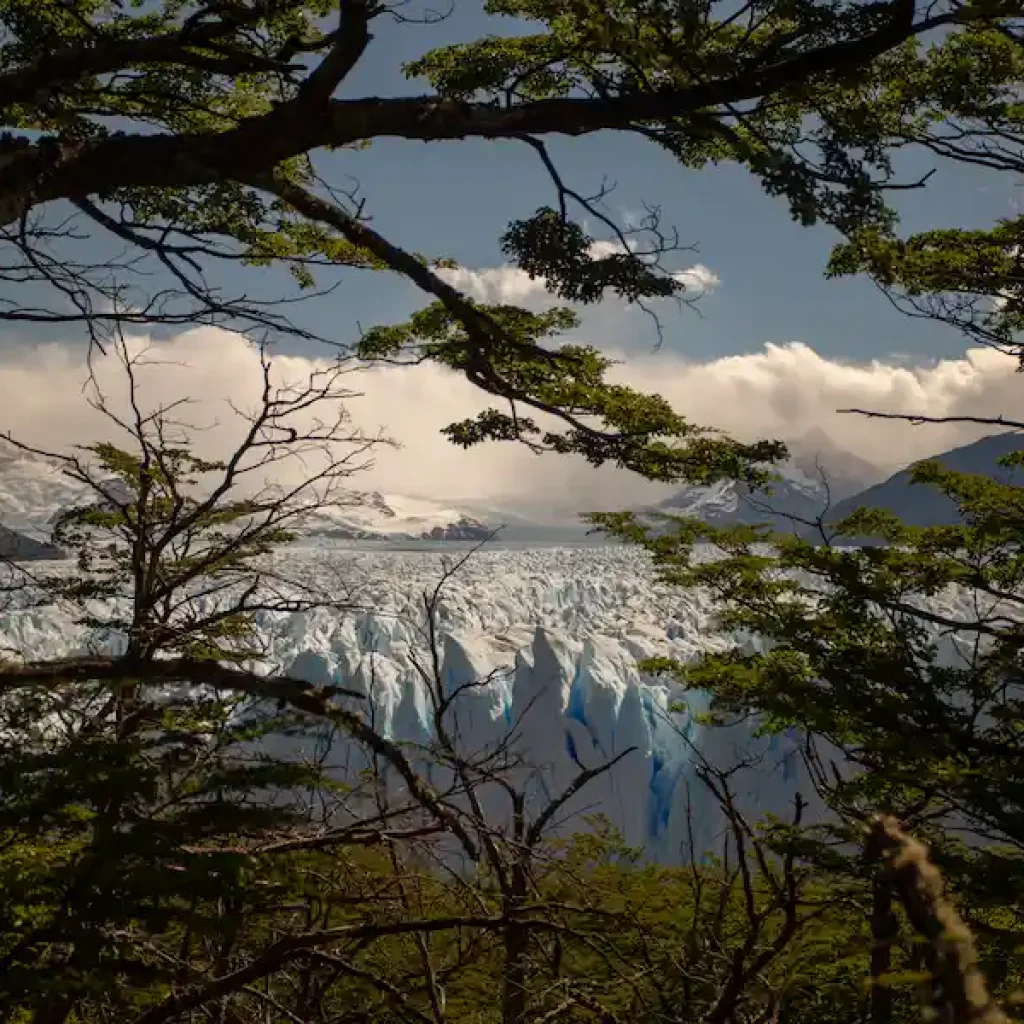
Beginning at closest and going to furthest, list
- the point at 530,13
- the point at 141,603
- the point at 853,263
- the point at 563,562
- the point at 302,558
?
1. the point at 530,13
2. the point at 141,603
3. the point at 853,263
4. the point at 302,558
5. the point at 563,562

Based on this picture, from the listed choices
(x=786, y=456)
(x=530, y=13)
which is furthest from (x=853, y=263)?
(x=530, y=13)

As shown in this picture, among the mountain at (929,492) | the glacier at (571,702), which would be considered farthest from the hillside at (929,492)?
the glacier at (571,702)

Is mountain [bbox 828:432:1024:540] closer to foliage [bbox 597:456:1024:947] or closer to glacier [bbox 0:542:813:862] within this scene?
glacier [bbox 0:542:813:862]

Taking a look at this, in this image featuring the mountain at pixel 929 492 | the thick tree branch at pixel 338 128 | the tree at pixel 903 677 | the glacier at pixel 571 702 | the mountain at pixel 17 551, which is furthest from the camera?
the mountain at pixel 929 492

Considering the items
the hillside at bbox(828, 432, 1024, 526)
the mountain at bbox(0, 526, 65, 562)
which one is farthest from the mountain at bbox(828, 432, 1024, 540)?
the mountain at bbox(0, 526, 65, 562)

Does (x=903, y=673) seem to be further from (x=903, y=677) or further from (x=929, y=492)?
(x=929, y=492)

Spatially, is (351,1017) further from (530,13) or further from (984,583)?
(530,13)

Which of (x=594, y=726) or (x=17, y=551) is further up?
(x=17, y=551)

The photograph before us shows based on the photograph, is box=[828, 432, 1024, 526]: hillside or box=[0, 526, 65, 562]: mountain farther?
box=[828, 432, 1024, 526]: hillside

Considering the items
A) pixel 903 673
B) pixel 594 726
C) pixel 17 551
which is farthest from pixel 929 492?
pixel 17 551

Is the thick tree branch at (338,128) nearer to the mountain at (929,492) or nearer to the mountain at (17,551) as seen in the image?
the mountain at (17,551)

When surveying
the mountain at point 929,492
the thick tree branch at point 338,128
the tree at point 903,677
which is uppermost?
the mountain at point 929,492
